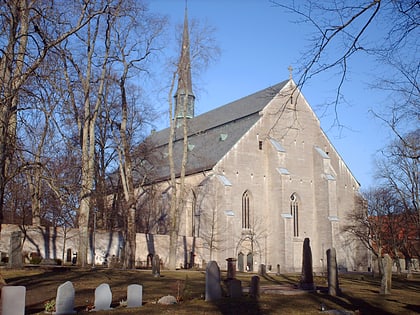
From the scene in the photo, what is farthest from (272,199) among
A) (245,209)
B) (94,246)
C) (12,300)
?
(12,300)

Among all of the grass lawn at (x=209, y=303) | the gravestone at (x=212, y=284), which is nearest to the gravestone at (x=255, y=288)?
the grass lawn at (x=209, y=303)

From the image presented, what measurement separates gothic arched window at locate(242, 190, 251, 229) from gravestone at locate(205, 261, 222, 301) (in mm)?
27524

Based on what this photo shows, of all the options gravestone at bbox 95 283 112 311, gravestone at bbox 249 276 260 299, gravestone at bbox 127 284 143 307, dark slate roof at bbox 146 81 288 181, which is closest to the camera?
gravestone at bbox 95 283 112 311

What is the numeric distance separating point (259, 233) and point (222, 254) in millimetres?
4442

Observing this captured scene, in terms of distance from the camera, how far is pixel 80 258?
26.3 meters

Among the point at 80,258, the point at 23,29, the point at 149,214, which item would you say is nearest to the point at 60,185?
the point at 23,29

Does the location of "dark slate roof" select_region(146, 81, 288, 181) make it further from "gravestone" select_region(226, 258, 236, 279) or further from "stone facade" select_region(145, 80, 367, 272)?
Answer: "gravestone" select_region(226, 258, 236, 279)

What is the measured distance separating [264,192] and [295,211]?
3.54 metres

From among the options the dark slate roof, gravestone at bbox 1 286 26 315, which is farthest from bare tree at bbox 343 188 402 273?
gravestone at bbox 1 286 26 315

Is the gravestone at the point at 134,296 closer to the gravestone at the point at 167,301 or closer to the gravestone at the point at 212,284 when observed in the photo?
the gravestone at the point at 167,301

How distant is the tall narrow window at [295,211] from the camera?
4394 centimetres

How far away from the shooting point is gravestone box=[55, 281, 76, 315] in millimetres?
11120

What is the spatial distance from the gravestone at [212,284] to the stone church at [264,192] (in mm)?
24375

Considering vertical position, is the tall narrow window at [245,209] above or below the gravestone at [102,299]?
above
